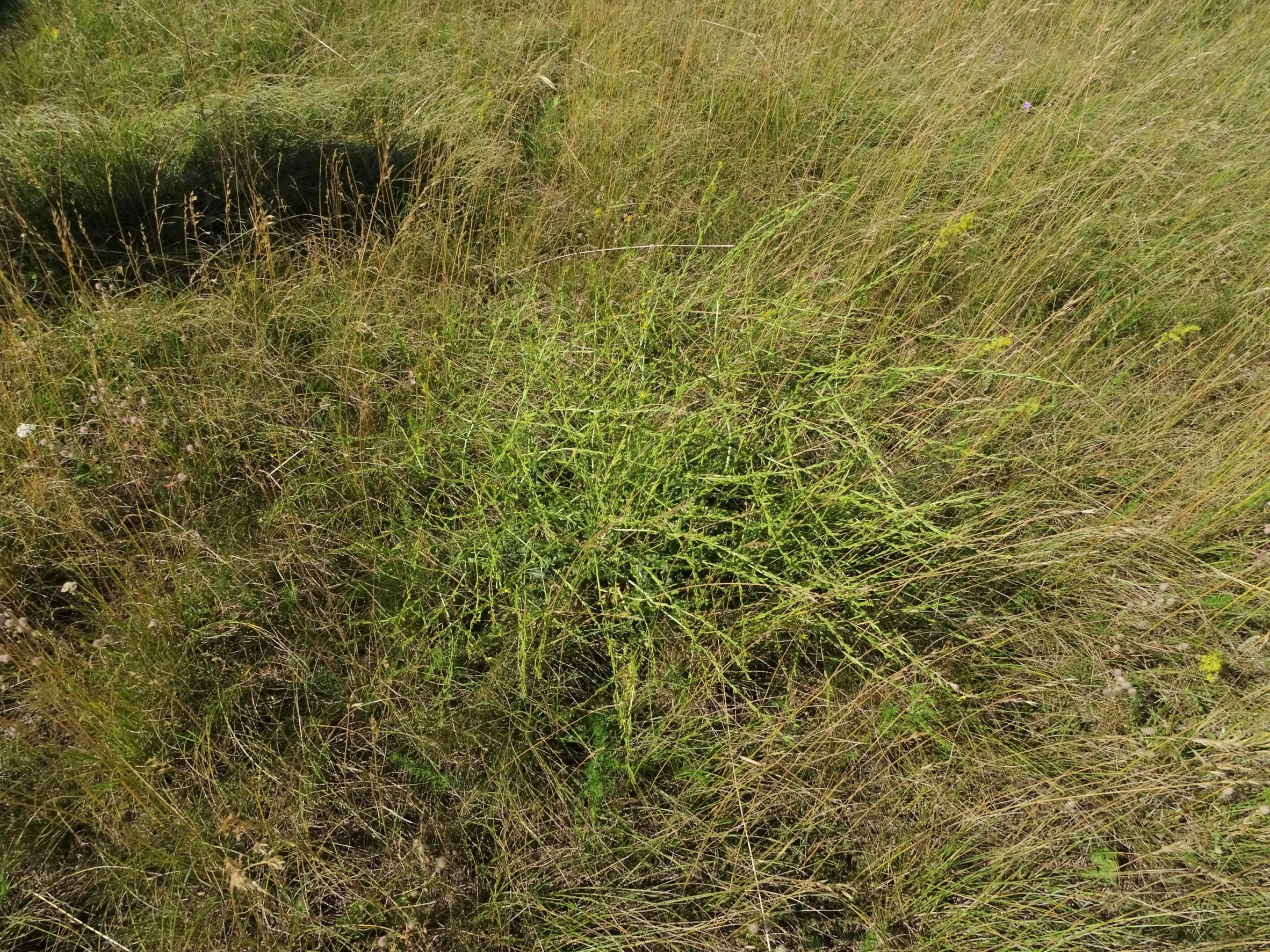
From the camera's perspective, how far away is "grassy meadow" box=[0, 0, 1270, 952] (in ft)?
4.89

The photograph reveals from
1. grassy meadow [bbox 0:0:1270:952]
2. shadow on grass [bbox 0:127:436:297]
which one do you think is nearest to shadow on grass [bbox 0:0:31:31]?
grassy meadow [bbox 0:0:1270:952]

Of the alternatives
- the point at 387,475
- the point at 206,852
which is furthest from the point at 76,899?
the point at 387,475

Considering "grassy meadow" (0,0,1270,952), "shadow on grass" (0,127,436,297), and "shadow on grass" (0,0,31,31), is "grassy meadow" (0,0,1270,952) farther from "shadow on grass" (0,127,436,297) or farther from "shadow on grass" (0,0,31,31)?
"shadow on grass" (0,0,31,31)

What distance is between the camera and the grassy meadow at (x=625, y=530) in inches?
58.6

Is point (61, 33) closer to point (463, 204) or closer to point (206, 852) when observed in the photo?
point (463, 204)

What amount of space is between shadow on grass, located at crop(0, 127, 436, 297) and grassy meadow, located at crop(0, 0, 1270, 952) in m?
0.02

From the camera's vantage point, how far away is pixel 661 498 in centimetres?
182

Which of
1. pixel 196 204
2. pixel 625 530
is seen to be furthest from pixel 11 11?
pixel 625 530

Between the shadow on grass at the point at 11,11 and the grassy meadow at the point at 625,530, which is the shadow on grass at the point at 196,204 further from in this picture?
the shadow on grass at the point at 11,11

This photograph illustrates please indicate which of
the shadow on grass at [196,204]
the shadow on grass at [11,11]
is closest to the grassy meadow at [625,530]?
the shadow on grass at [196,204]

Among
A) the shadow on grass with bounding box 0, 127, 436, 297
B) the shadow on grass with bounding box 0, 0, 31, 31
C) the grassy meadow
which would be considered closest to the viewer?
the grassy meadow

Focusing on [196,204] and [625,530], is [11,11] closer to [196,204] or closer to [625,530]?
[196,204]

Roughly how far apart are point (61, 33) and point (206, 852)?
363 centimetres

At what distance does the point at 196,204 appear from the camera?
2.69 meters
